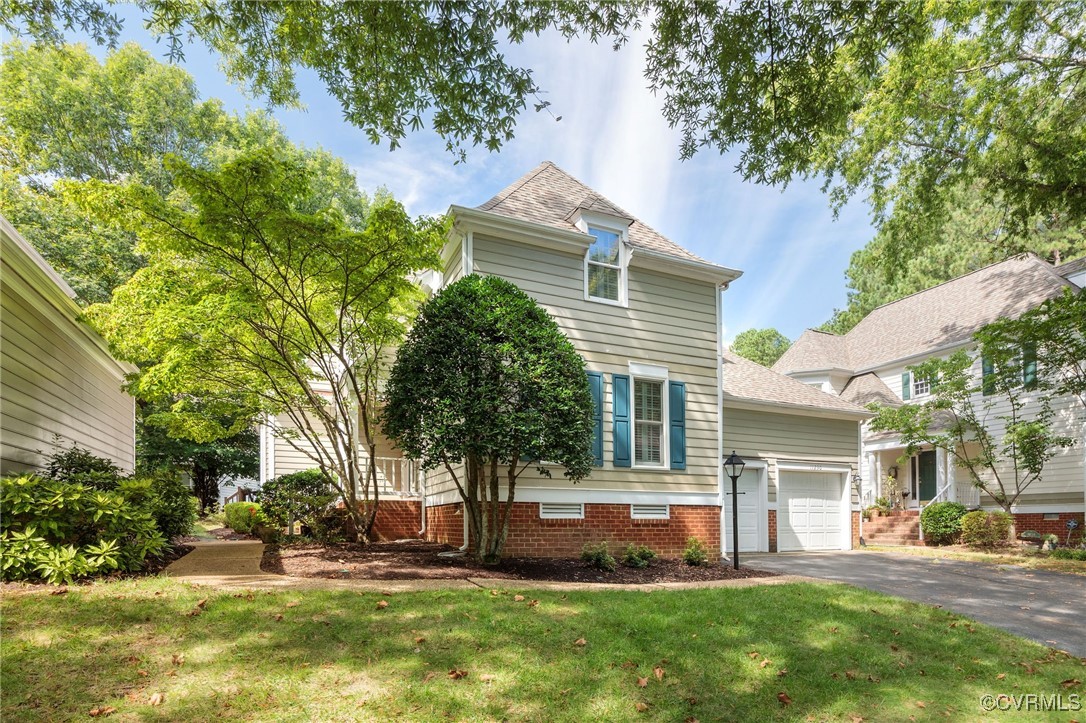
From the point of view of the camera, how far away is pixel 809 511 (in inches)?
597

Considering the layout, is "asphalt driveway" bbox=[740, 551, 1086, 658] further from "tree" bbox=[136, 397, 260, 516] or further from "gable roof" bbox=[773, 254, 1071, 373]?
"tree" bbox=[136, 397, 260, 516]

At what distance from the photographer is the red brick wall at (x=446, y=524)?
10461 millimetres

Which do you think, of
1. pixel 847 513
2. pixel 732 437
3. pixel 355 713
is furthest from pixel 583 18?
pixel 847 513

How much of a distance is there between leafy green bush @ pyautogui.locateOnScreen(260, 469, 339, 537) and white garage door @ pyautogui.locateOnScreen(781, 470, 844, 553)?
33.6 feet

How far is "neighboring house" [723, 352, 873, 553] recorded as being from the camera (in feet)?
46.6

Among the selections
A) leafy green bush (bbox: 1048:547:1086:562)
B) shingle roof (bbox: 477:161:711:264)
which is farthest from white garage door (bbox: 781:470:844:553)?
shingle roof (bbox: 477:161:711:264)

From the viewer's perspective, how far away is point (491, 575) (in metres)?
8.01

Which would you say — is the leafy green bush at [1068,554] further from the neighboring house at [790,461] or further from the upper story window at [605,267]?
the upper story window at [605,267]

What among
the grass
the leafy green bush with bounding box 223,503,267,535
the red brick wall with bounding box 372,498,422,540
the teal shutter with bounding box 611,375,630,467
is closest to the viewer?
the teal shutter with bounding box 611,375,630,467

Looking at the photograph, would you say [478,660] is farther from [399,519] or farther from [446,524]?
[399,519]

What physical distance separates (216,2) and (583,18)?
3814 millimetres

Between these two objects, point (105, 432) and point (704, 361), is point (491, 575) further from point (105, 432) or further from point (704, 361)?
point (105, 432)

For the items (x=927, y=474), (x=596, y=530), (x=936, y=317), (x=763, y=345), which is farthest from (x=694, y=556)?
(x=763, y=345)

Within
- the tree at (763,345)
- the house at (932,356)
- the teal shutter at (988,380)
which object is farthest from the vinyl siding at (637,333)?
the tree at (763,345)
